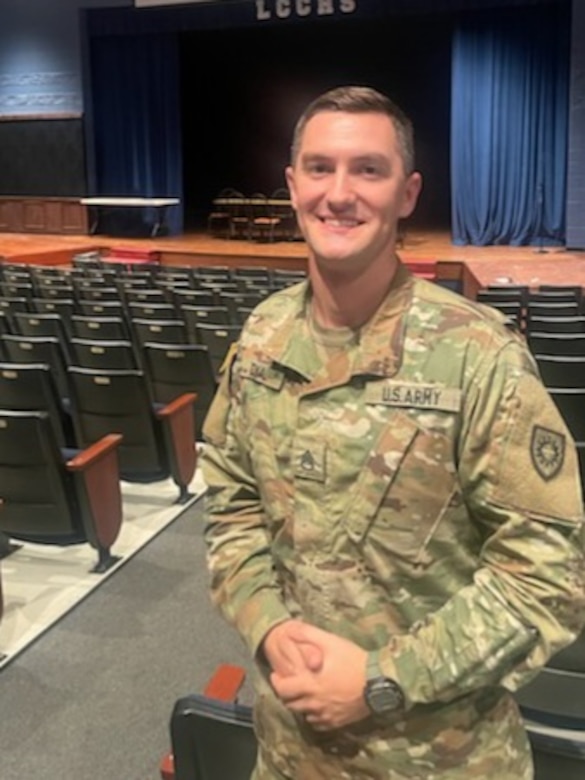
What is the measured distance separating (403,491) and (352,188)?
0.41 m

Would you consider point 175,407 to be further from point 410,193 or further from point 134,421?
point 410,193

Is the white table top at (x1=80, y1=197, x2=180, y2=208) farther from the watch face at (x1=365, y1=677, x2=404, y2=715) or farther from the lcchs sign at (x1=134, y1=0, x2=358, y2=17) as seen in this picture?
the watch face at (x1=365, y1=677, x2=404, y2=715)

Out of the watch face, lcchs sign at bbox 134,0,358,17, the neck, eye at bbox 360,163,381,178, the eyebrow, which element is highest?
lcchs sign at bbox 134,0,358,17

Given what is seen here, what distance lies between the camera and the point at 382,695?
1.17 meters

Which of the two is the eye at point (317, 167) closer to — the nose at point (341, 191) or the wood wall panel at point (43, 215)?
the nose at point (341, 191)

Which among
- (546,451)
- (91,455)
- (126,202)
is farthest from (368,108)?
(126,202)

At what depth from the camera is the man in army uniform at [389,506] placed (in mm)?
1160

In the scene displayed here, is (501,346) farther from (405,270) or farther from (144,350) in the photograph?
(144,350)

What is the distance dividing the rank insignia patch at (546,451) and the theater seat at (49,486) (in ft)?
7.59

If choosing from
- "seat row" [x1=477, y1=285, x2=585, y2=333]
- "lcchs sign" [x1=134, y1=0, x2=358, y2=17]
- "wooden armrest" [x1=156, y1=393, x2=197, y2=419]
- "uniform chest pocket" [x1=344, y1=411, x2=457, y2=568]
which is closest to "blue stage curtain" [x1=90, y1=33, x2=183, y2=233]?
"lcchs sign" [x1=134, y1=0, x2=358, y2=17]

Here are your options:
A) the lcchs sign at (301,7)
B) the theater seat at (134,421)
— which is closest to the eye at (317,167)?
the theater seat at (134,421)

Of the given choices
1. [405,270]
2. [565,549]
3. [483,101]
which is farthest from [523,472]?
[483,101]

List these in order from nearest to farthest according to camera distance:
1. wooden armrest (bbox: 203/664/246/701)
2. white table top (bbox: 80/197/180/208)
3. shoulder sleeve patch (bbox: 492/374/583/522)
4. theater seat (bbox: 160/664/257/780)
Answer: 1. shoulder sleeve patch (bbox: 492/374/583/522)
2. theater seat (bbox: 160/664/257/780)
3. wooden armrest (bbox: 203/664/246/701)
4. white table top (bbox: 80/197/180/208)

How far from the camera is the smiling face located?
4.05 ft
